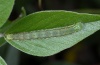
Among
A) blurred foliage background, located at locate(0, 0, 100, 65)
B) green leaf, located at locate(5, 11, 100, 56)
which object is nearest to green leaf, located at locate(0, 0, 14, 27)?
green leaf, located at locate(5, 11, 100, 56)

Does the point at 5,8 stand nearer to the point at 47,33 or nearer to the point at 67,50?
the point at 47,33

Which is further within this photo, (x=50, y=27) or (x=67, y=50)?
(x=67, y=50)

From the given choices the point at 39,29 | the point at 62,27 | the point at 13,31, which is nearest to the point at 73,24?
the point at 62,27

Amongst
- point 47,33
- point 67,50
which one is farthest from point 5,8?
point 67,50

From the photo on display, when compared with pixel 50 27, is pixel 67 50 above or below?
below

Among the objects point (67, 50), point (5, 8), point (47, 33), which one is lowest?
point (67, 50)

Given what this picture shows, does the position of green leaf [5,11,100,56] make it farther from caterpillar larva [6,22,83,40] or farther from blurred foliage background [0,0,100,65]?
blurred foliage background [0,0,100,65]

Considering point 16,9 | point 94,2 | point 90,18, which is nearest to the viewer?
point 90,18

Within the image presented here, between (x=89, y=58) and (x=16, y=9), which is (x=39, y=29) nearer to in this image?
(x=16, y=9)

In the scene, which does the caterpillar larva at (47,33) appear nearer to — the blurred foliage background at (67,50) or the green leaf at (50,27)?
the green leaf at (50,27)
